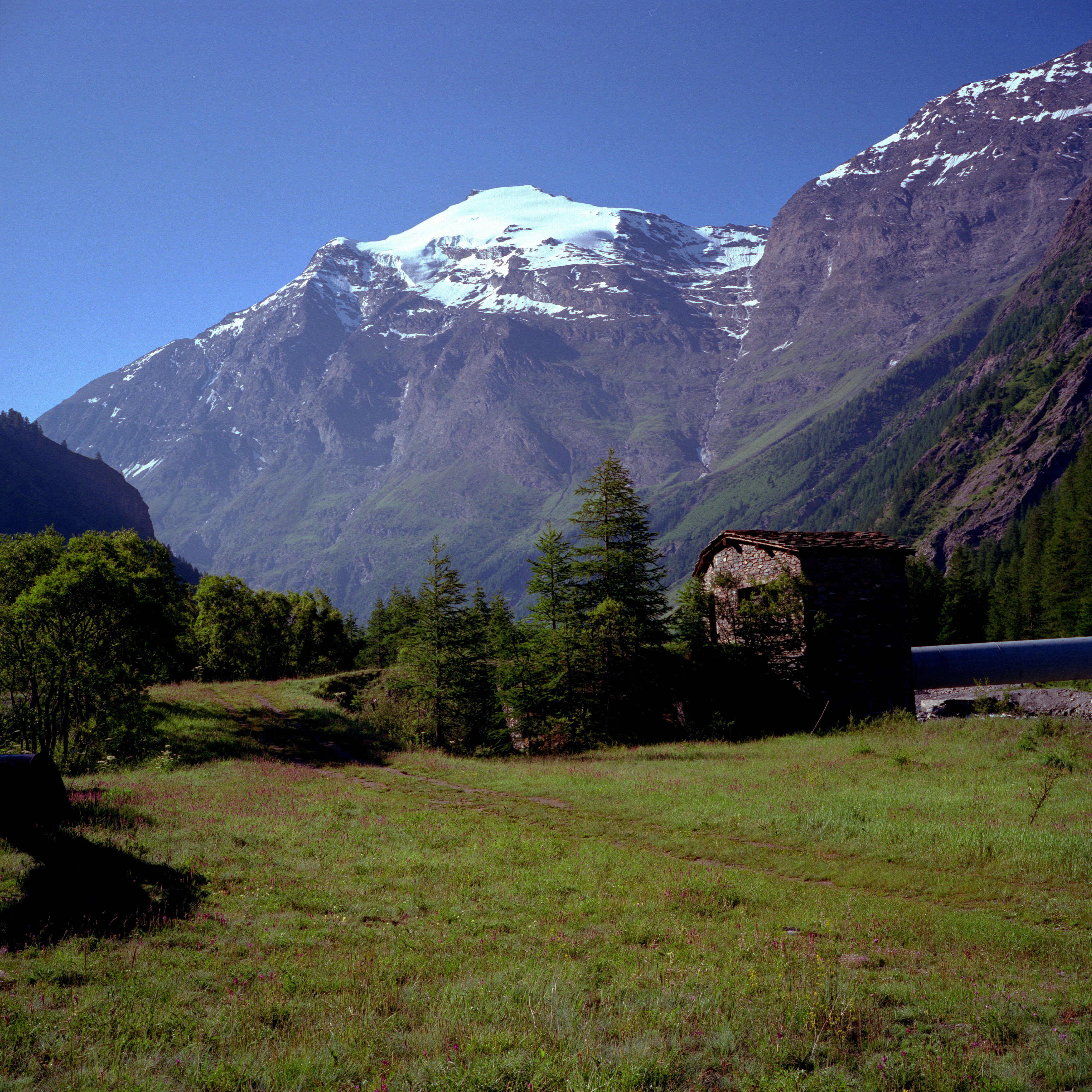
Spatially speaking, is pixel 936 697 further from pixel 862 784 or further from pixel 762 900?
pixel 762 900

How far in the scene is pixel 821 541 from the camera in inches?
1339

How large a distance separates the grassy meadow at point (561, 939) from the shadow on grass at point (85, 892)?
0.06 m

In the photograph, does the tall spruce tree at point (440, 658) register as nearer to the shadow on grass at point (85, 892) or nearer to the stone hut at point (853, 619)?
the stone hut at point (853, 619)

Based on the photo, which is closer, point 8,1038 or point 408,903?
point 8,1038

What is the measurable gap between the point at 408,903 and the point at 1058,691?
123 ft

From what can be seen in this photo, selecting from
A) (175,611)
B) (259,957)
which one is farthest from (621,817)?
(175,611)

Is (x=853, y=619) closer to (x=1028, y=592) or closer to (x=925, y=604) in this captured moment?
(x=925, y=604)

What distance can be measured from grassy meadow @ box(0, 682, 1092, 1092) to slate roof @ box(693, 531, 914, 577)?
14837 mm

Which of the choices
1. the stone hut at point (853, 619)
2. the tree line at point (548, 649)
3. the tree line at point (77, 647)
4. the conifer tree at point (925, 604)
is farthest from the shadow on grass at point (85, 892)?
the conifer tree at point (925, 604)

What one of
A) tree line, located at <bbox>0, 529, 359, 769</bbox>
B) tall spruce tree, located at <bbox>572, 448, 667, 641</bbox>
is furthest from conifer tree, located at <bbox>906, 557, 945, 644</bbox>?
tree line, located at <bbox>0, 529, 359, 769</bbox>

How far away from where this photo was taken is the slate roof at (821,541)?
3328 centimetres

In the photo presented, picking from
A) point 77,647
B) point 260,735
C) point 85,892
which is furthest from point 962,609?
point 85,892

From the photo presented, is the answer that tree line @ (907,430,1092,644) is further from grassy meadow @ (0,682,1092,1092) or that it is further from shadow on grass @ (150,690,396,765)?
grassy meadow @ (0,682,1092,1092)

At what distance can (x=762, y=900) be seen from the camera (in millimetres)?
11344
